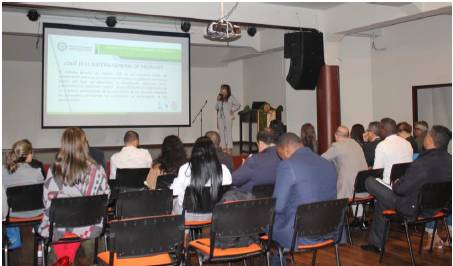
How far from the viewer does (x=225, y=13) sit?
7.60 metres

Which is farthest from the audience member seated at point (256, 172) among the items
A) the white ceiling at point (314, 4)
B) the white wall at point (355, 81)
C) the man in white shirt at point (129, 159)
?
the white wall at point (355, 81)

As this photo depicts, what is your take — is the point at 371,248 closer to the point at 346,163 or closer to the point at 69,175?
the point at 346,163

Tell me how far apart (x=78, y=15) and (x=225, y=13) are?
2754 mm

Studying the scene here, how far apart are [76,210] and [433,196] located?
9.02ft

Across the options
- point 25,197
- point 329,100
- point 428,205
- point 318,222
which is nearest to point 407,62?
point 329,100

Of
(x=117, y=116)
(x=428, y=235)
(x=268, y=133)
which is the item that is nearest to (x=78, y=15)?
(x=117, y=116)

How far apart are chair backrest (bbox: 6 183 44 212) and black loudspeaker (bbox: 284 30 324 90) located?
17.8ft

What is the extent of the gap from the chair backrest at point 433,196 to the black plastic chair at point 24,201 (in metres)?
3.06

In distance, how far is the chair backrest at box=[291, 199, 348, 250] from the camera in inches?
117

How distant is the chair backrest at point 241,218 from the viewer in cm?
290

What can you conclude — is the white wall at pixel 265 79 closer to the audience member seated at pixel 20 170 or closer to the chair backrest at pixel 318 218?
the audience member seated at pixel 20 170

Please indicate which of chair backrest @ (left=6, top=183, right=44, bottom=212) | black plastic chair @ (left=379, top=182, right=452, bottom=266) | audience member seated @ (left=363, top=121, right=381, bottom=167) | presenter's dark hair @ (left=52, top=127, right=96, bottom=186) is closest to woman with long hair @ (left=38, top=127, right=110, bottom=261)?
presenter's dark hair @ (left=52, top=127, right=96, bottom=186)

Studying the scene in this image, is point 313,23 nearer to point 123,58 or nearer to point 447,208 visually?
point 123,58

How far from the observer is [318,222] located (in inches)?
120
